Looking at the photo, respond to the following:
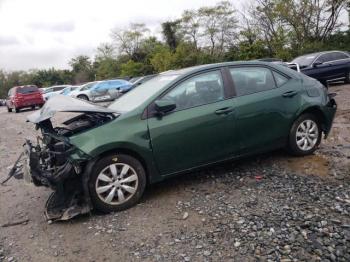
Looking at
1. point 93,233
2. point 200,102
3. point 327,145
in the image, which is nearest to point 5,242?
point 93,233

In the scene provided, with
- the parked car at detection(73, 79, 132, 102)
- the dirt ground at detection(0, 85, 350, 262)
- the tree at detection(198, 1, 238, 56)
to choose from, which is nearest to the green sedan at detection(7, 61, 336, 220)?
the dirt ground at detection(0, 85, 350, 262)

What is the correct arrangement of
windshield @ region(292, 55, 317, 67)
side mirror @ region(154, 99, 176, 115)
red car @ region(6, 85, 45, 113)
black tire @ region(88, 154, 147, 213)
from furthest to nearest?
red car @ region(6, 85, 45, 113) < windshield @ region(292, 55, 317, 67) < side mirror @ region(154, 99, 176, 115) < black tire @ region(88, 154, 147, 213)

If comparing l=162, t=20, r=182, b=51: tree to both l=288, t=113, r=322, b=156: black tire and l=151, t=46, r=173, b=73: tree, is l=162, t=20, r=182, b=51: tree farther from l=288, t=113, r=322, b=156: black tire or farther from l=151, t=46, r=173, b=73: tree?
l=288, t=113, r=322, b=156: black tire

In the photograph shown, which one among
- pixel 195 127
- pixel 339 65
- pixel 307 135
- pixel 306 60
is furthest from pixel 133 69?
pixel 195 127

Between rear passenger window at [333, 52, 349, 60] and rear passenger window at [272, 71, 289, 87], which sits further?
rear passenger window at [333, 52, 349, 60]

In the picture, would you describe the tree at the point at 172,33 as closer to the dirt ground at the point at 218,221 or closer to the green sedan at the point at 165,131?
the green sedan at the point at 165,131

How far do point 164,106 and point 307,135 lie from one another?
2.37 metres

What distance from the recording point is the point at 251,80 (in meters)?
5.29

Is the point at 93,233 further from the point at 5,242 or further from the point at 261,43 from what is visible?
the point at 261,43

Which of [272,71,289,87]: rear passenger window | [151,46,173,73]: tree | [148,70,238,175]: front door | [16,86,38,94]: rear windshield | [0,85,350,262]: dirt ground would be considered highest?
[151,46,173,73]: tree

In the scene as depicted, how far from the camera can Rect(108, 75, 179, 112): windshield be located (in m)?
4.91

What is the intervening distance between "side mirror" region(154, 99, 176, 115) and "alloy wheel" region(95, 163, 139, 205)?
2.57 feet

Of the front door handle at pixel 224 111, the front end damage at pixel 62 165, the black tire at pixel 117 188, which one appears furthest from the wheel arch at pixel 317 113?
the front end damage at pixel 62 165

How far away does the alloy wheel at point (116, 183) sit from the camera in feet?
14.3
